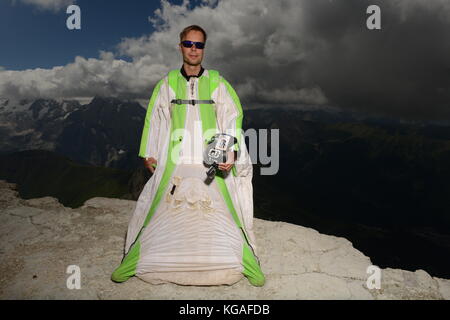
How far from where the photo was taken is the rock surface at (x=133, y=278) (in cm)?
454

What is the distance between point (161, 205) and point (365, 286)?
13.2 ft

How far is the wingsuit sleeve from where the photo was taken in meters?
5.47

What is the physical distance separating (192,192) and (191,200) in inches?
5.7

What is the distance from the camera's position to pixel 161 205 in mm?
4957

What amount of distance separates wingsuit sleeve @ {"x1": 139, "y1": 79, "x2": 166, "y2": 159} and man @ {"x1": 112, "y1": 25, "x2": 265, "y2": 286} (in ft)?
0.07

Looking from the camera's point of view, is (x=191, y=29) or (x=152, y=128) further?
(x=152, y=128)

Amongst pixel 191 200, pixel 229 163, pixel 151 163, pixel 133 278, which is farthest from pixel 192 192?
pixel 133 278

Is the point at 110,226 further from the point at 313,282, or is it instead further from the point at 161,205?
the point at 313,282

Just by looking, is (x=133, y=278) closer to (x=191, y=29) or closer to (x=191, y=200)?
(x=191, y=200)

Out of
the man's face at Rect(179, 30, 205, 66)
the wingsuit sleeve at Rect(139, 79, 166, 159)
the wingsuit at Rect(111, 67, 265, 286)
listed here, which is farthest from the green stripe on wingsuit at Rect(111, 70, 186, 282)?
the man's face at Rect(179, 30, 205, 66)

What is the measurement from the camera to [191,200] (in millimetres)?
4773

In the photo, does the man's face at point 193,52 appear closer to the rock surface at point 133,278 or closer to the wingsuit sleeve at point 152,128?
the wingsuit sleeve at point 152,128
